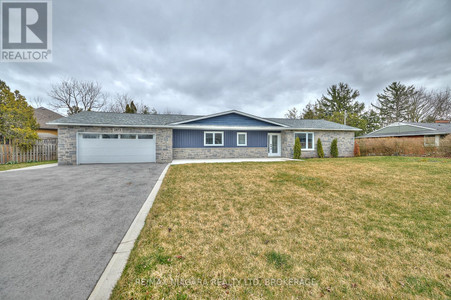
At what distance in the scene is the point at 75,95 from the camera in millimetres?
23391

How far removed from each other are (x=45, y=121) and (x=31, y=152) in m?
13.9

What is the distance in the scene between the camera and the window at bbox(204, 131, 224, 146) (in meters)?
13.7

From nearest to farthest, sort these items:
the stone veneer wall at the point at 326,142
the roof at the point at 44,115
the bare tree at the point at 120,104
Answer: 1. the stone veneer wall at the point at 326,142
2. the roof at the point at 44,115
3. the bare tree at the point at 120,104

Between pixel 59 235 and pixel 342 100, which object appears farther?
pixel 342 100

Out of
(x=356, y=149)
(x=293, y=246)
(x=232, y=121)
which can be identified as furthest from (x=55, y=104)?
(x=356, y=149)

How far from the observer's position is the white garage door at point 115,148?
36.1 feet

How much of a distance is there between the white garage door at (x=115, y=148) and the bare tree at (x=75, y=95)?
1818 cm


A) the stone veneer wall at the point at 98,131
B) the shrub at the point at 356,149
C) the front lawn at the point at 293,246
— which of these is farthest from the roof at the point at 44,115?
the shrub at the point at 356,149

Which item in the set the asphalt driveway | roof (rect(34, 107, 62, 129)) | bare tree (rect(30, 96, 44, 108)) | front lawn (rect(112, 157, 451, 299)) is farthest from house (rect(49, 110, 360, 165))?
bare tree (rect(30, 96, 44, 108))

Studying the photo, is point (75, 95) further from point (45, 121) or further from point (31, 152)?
point (31, 152)

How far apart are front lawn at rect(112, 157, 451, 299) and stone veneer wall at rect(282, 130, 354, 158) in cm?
957

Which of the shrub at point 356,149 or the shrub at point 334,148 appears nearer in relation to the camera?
the shrub at point 334,148

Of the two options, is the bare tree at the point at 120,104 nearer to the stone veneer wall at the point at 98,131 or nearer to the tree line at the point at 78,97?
the tree line at the point at 78,97

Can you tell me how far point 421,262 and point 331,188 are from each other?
3.39 m
